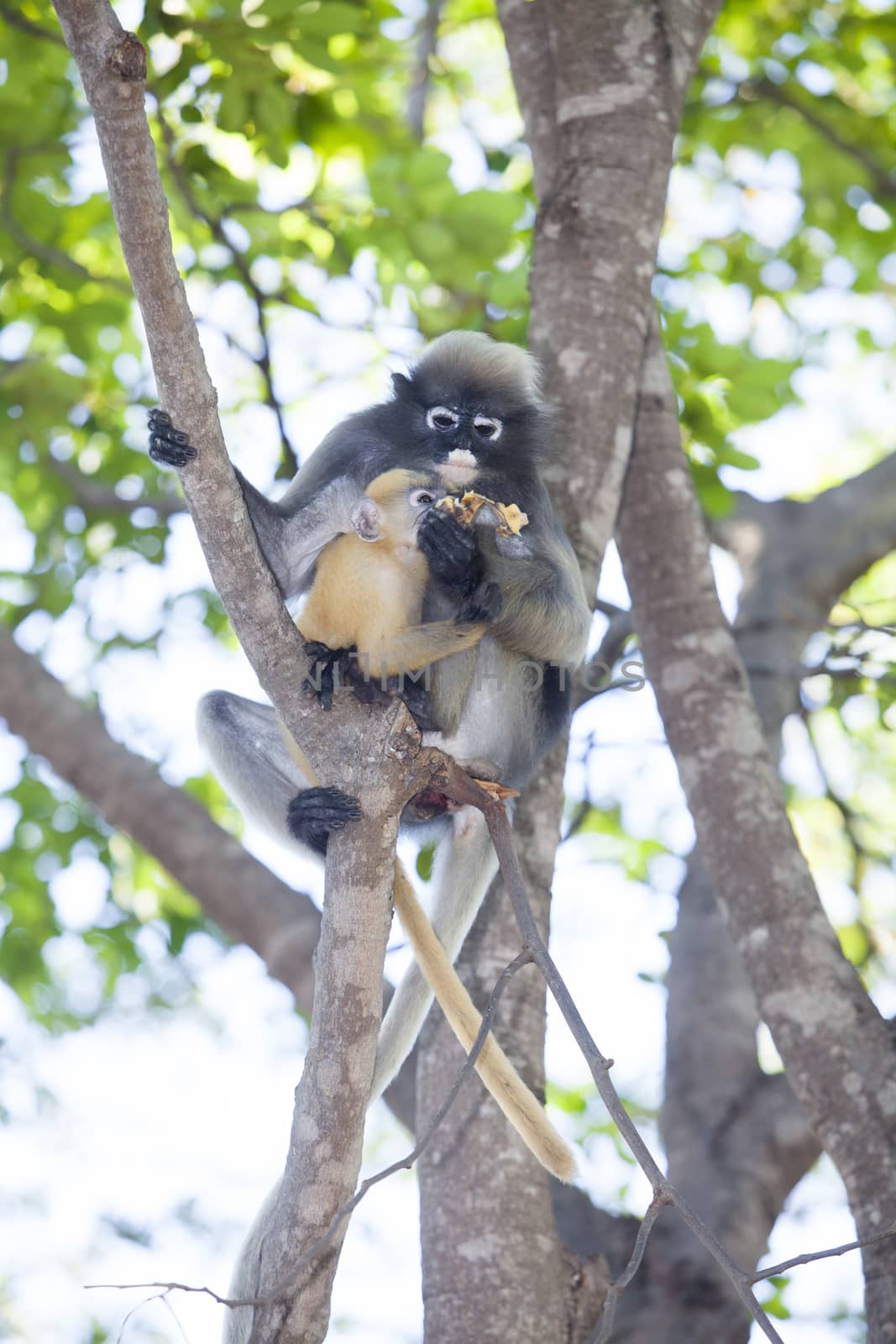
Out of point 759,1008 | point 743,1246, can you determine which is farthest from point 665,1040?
point 759,1008

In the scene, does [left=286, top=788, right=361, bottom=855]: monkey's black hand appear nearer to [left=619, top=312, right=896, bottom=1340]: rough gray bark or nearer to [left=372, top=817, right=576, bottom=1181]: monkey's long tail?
[left=372, top=817, right=576, bottom=1181]: monkey's long tail

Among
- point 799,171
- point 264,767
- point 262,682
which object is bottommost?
point 262,682

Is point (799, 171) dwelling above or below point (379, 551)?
above

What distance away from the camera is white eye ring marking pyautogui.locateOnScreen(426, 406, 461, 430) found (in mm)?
3180

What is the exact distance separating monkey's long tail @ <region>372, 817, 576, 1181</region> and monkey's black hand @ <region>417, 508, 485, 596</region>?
→ 590mm

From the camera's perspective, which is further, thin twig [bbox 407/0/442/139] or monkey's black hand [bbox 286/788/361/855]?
thin twig [bbox 407/0/442/139]

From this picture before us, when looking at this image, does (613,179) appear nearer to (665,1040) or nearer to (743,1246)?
(665,1040)

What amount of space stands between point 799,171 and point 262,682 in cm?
407

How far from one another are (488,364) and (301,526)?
0.59 meters

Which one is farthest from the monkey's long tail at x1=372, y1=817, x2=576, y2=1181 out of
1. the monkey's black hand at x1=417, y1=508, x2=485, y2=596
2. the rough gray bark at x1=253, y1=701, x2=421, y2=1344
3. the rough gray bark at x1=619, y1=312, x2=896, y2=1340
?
the rough gray bark at x1=619, y1=312, x2=896, y2=1340

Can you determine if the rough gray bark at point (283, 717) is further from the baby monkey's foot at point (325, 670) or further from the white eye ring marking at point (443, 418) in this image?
the white eye ring marking at point (443, 418)

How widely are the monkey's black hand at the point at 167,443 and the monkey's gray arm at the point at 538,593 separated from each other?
777 millimetres

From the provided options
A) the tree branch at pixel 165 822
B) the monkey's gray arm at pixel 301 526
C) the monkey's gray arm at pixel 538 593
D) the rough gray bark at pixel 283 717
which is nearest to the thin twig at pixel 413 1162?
the rough gray bark at pixel 283 717

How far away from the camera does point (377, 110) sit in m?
4.54
